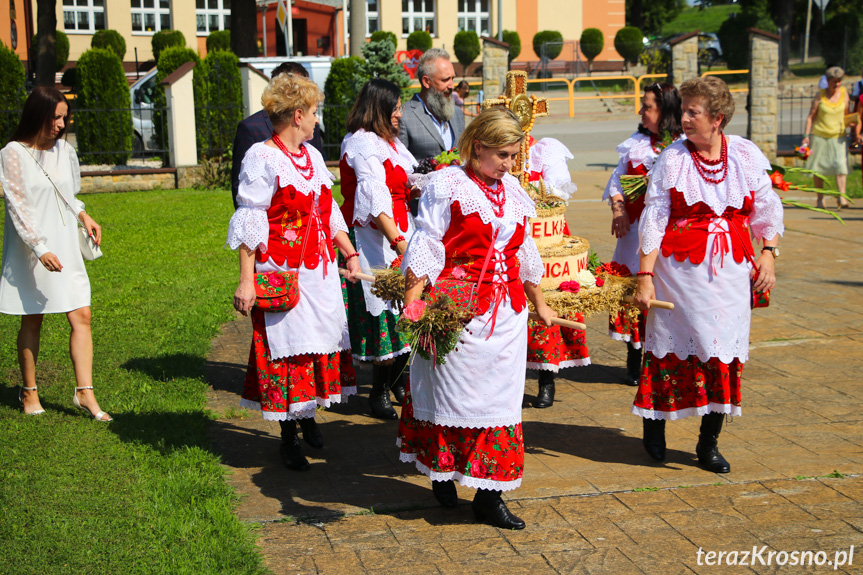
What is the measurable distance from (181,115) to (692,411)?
14.3 meters

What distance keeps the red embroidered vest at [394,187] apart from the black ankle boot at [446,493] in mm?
1909

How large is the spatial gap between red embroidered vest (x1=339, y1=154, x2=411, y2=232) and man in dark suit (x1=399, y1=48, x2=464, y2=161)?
49 cm

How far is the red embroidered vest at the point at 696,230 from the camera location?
478cm

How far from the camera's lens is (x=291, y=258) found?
Answer: 4.85 meters

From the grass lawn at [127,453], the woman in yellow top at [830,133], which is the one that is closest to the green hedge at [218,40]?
the woman in yellow top at [830,133]

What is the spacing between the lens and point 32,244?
5410mm

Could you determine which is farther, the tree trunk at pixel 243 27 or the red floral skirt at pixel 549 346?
the tree trunk at pixel 243 27

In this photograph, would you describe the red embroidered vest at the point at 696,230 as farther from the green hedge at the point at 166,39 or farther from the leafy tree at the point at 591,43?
the leafy tree at the point at 591,43

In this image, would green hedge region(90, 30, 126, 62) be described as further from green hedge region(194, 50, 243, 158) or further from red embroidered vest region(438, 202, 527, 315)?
red embroidered vest region(438, 202, 527, 315)

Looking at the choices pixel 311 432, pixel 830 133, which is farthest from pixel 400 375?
pixel 830 133

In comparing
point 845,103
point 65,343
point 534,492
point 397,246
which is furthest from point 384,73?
point 534,492

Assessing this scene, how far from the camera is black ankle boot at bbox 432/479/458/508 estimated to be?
4508 millimetres

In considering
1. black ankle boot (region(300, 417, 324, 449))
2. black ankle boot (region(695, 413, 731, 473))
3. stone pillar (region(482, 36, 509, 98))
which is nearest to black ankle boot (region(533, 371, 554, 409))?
black ankle boot (region(695, 413, 731, 473))

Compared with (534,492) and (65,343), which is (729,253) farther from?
(65,343)
